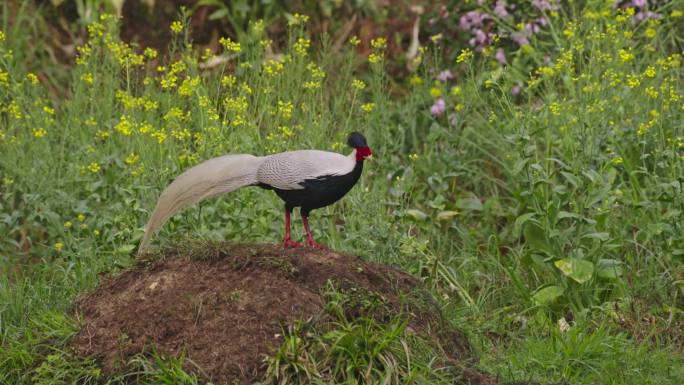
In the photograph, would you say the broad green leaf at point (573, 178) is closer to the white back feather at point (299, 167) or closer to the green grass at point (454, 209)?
the green grass at point (454, 209)

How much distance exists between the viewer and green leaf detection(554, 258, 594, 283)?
18.7ft

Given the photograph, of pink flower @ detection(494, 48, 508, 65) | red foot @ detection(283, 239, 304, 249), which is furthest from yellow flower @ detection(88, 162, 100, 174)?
pink flower @ detection(494, 48, 508, 65)

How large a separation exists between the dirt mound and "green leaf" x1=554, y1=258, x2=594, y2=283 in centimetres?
85

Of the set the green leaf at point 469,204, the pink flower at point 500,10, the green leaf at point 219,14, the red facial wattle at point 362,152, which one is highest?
the red facial wattle at point 362,152

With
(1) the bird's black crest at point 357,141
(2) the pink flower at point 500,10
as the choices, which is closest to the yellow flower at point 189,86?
(1) the bird's black crest at point 357,141

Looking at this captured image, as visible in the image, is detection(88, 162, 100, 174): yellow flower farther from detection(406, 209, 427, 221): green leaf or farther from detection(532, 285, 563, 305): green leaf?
detection(532, 285, 563, 305): green leaf

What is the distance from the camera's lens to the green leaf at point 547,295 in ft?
19.2

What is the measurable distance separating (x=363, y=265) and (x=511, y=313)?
1.31 meters

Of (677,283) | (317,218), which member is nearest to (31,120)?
(317,218)

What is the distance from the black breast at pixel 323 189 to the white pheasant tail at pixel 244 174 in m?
0.02

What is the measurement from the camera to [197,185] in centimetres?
509

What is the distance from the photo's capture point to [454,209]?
22.7ft

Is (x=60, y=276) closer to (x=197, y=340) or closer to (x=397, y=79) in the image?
(x=197, y=340)

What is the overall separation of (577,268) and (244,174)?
182 centimetres
